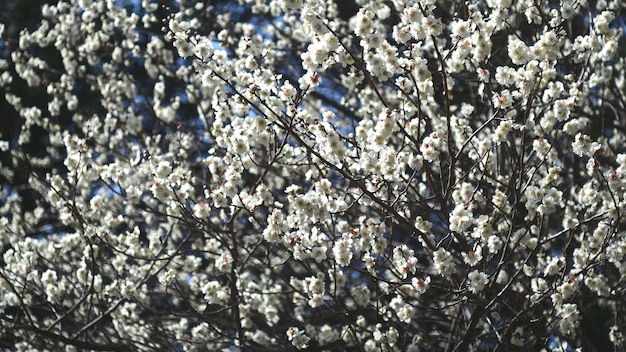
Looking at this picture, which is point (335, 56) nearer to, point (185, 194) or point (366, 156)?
point (366, 156)

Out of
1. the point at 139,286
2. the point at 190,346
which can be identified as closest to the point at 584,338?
the point at 190,346

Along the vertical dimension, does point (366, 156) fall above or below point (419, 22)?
below

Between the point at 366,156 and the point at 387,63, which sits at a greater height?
the point at 387,63

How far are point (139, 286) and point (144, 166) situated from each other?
2.77 ft

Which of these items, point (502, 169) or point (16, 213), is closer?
point (502, 169)

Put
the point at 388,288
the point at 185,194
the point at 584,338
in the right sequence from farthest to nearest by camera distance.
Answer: the point at 584,338
the point at 185,194
the point at 388,288

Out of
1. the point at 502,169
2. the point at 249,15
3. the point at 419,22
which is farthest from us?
the point at 249,15

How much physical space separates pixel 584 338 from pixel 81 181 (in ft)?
12.3

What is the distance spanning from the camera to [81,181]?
4.84m

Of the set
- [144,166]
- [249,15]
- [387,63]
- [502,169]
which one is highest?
[249,15]

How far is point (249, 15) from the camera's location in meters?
9.94

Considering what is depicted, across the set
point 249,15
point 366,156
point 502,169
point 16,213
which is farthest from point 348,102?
point 249,15

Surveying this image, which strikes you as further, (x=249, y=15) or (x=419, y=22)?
(x=249, y=15)

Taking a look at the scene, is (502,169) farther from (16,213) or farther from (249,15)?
(249,15)
